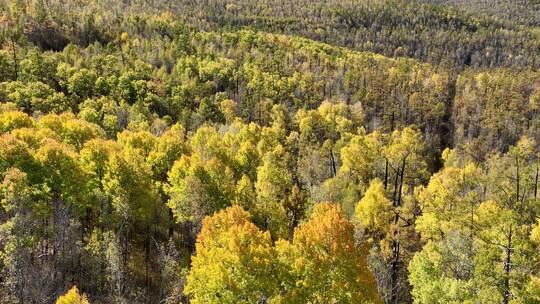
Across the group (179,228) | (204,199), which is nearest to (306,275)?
(204,199)

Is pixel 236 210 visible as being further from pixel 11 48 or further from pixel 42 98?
pixel 11 48

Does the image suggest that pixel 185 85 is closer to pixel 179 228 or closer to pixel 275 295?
pixel 179 228

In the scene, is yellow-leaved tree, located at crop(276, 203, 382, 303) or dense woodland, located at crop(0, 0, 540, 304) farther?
dense woodland, located at crop(0, 0, 540, 304)

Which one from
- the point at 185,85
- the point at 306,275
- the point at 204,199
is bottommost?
the point at 185,85

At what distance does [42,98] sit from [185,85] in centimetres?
4920

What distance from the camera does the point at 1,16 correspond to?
6880 inches

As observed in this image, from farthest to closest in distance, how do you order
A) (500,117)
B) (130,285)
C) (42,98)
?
(500,117) → (42,98) → (130,285)

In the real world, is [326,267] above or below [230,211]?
below

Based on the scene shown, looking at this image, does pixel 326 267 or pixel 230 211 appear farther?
pixel 230 211

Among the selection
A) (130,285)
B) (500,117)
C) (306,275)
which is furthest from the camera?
(500,117)

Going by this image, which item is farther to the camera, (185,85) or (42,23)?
(42,23)

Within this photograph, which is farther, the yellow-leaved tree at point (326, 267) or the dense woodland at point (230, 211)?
the dense woodland at point (230, 211)

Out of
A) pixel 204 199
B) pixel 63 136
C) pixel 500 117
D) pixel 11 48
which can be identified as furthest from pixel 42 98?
pixel 500 117

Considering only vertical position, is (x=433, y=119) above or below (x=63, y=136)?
below
